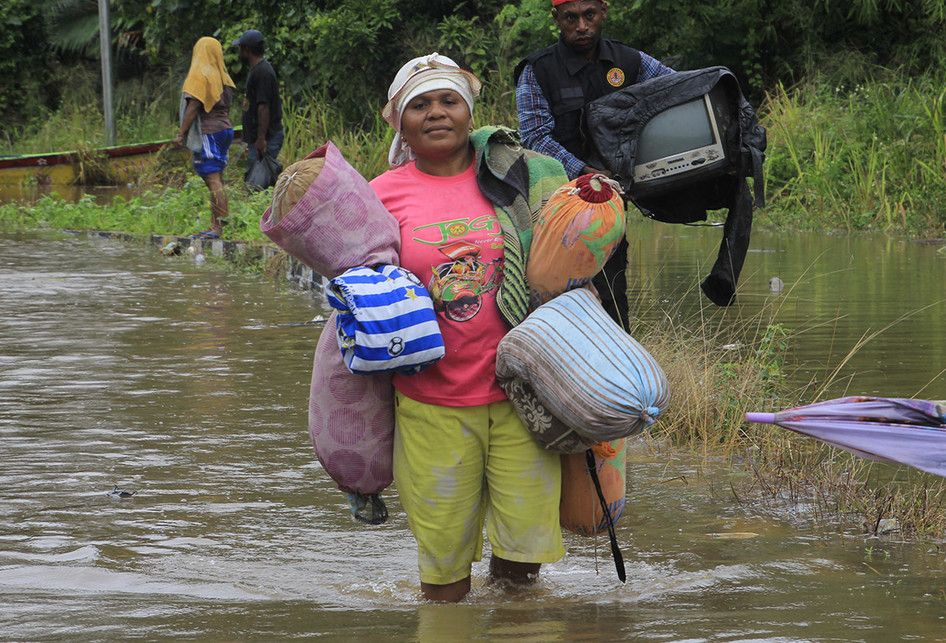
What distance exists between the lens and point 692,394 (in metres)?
6.48

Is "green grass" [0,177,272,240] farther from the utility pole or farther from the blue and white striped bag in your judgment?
the blue and white striped bag

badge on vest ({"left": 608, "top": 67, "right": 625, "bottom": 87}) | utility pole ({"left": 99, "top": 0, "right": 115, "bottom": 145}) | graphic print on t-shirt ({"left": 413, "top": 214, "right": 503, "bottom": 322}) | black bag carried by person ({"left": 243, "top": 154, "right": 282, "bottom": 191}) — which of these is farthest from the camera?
utility pole ({"left": 99, "top": 0, "right": 115, "bottom": 145})

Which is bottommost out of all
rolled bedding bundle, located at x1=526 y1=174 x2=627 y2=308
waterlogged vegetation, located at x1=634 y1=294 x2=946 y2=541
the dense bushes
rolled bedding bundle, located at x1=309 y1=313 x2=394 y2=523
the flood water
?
the flood water

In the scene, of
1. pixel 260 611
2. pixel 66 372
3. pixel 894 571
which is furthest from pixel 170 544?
pixel 66 372

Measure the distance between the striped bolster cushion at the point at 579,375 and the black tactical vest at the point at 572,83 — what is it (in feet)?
6.00

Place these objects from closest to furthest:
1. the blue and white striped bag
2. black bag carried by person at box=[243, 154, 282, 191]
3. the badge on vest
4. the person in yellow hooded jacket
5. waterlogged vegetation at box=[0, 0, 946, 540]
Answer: the blue and white striped bag, the badge on vest, waterlogged vegetation at box=[0, 0, 946, 540], the person in yellow hooded jacket, black bag carried by person at box=[243, 154, 282, 191]

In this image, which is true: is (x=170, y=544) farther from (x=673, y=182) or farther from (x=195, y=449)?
(x=673, y=182)

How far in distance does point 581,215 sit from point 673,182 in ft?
4.93

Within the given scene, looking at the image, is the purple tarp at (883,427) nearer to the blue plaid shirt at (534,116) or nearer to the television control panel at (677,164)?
the television control panel at (677,164)

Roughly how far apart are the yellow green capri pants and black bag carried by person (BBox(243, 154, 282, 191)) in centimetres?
1167

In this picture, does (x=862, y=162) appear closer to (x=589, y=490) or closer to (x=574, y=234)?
(x=589, y=490)

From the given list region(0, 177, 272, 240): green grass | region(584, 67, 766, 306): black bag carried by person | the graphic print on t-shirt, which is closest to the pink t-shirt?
the graphic print on t-shirt

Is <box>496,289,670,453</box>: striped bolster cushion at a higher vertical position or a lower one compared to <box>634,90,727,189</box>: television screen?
lower

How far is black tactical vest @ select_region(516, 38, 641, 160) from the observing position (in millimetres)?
5793
